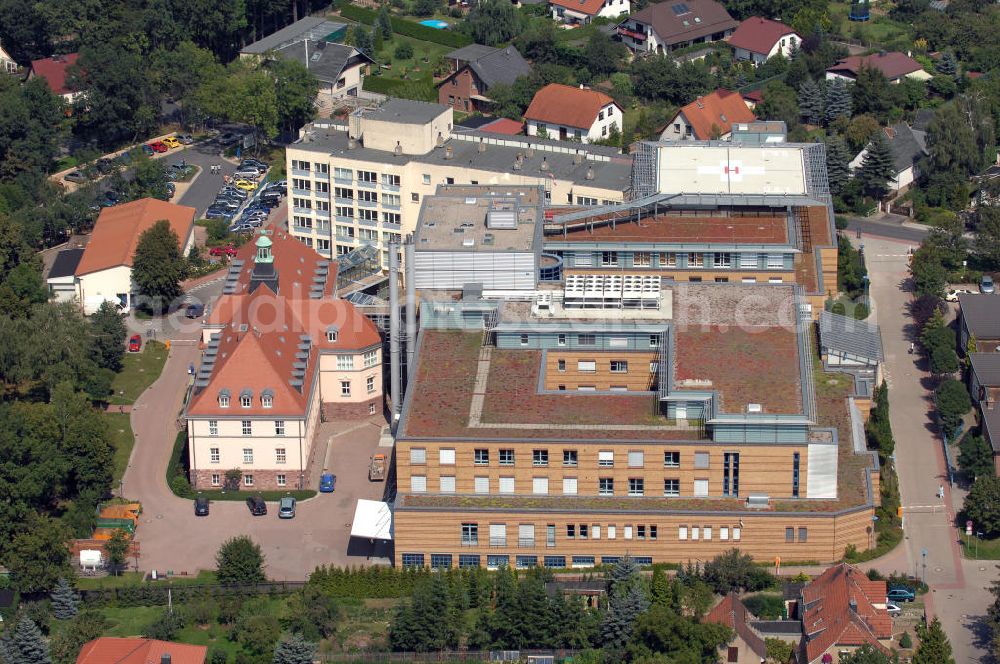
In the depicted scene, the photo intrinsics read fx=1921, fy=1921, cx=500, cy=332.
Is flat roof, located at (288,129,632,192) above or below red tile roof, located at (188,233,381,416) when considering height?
above

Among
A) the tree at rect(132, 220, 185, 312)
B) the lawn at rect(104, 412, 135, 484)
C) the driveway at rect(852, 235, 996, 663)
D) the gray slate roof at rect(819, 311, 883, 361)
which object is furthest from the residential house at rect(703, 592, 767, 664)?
the tree at rect(132, 220, 185, 312)

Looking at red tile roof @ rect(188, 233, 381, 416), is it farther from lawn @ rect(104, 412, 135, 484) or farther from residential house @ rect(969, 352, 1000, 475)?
residential house @ rect(969, 352, 1000, 475)

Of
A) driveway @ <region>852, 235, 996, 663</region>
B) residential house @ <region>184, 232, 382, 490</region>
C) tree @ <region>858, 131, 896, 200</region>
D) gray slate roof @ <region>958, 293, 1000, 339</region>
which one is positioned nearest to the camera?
driveway @ <region>852, 235, 996, 663</region>

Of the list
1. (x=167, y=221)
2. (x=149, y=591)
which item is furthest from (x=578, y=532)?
(x=167, y=221)

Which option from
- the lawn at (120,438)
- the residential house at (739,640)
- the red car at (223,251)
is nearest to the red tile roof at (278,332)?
the lawn at (120,438)

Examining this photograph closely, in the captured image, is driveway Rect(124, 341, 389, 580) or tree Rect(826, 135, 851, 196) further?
tree Rect(826, 135, 851, 196)

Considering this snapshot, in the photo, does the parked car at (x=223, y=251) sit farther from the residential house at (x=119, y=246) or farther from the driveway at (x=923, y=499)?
the driveway at (x=923, y=499)
